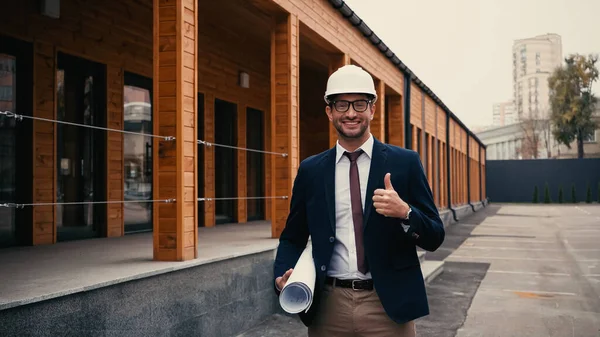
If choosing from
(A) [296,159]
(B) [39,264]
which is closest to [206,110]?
(A) [296,159]

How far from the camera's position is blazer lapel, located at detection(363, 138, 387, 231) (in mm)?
2274

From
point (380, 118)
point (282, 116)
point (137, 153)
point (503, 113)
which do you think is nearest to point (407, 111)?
point (380, 118)

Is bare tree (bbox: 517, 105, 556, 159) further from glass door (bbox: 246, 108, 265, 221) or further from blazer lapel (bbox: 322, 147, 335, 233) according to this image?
blazer lapel (bbox: 322, 147, 335, 233)

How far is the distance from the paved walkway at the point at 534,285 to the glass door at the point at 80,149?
15.9 feet

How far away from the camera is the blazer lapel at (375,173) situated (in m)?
2.27

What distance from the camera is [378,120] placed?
38.9ft

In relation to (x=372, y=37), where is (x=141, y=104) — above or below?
below

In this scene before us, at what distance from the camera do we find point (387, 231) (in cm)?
225

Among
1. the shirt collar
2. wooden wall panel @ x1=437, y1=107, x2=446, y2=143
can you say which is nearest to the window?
wooden wall panel @ x1=437, y1=107, x2=446, y2=143

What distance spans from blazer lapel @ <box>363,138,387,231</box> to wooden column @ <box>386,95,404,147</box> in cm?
1179

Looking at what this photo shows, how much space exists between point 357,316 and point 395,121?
487 inches

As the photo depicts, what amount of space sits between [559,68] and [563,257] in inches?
1836

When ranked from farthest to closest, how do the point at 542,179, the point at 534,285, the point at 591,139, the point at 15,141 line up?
the point at 591,139
the point at 542,179
the point at 534,285
the point at 15,141

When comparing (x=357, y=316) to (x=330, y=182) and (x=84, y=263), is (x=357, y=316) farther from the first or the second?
(x=84, y=263)
